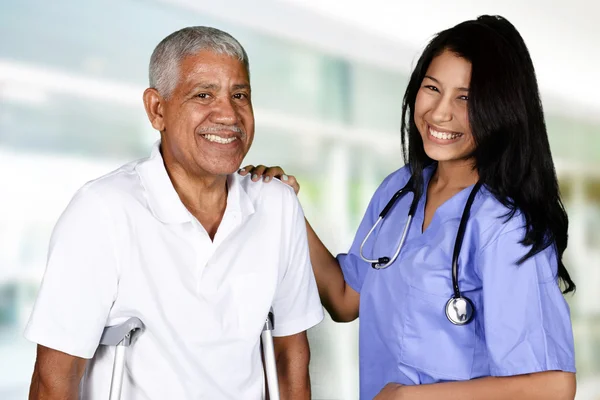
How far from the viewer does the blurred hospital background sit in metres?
1.90

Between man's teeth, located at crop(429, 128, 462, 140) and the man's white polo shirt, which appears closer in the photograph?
the man's white polo shirt

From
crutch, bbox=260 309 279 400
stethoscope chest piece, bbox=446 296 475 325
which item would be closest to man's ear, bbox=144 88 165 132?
crutch, bbox=260 309 279 400

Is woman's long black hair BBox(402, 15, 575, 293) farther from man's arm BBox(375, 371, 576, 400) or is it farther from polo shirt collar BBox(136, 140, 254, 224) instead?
polo shirt collar BBox(136, 140, 254, 224)

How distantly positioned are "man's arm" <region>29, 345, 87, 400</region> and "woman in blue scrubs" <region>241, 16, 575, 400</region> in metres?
0.57

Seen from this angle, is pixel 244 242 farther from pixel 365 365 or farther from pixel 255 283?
pixel 365 365

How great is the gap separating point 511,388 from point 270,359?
1.58 ft

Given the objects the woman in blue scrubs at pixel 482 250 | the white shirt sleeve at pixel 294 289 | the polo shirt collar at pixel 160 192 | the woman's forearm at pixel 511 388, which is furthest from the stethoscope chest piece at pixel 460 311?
the polo shirt collar at pixel 160 192

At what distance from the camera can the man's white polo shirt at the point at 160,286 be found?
4.17 feet

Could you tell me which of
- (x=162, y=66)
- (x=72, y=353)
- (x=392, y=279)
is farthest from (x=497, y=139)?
(x=72, y=353)

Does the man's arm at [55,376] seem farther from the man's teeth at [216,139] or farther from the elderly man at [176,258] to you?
the man's teeth at [216,139]

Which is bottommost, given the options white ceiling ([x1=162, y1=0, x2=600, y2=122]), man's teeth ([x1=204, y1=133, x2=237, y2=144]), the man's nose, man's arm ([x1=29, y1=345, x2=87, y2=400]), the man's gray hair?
man's arm ([x1=29, y1=345, x2=87, y2=400])

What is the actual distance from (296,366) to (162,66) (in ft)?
2.31

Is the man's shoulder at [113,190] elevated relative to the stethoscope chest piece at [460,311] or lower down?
elevated

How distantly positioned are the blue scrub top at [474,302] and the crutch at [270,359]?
0.29 m
